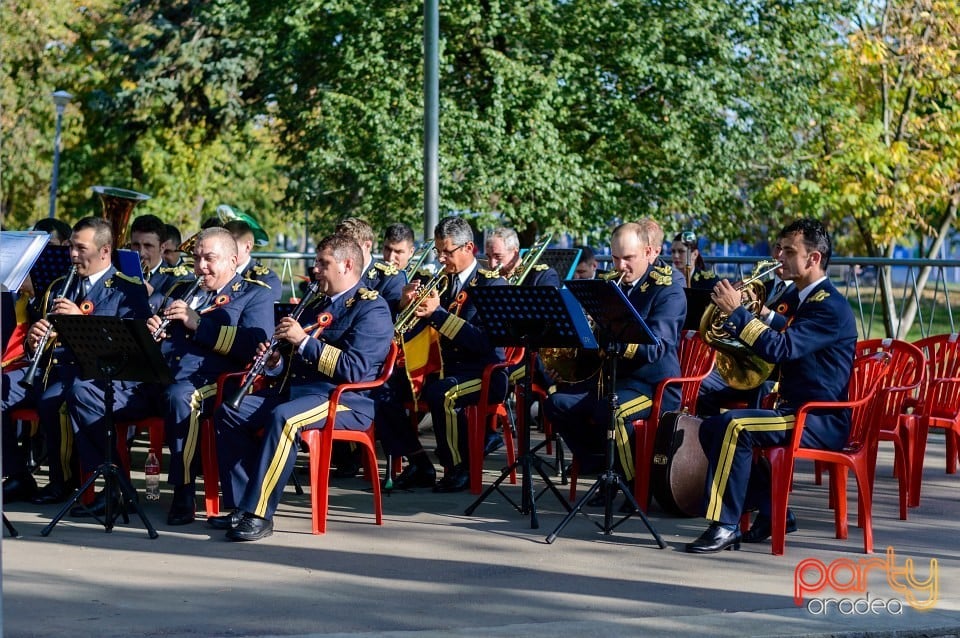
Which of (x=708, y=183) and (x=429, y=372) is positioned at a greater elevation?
(x=708, y=183)

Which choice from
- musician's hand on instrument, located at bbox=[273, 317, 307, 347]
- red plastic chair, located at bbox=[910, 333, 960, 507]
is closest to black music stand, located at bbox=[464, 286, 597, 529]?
musician's hand on instrument, located at bbox=[273, 317, 307, 347]

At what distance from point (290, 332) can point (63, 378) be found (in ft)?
5.85

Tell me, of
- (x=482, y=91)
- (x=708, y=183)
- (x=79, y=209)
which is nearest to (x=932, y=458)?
(x=708, y=183)

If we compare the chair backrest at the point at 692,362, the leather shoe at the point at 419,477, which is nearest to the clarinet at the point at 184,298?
the leather shoe at the point at 419,477

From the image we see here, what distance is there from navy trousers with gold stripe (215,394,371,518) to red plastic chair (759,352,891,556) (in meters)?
2.31

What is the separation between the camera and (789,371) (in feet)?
22.3

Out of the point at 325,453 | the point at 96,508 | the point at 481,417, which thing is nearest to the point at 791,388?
the point at 481,417

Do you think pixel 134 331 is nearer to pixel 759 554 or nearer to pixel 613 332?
pixel 613 332

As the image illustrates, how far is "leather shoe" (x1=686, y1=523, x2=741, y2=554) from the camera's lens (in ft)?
21.5

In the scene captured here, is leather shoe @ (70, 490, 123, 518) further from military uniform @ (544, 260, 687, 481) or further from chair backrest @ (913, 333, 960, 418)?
chair backrest @ (913, 333, 960, 418)

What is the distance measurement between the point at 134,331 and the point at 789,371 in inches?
132

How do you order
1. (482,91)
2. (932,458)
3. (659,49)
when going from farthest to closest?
(482,91), (659,49), (932,458)

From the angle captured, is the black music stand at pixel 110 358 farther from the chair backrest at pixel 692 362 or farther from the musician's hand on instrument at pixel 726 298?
the chair backrest at pixel 692 362

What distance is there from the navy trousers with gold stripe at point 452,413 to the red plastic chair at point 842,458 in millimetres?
2288
